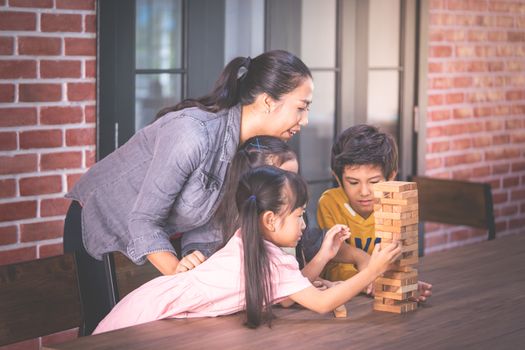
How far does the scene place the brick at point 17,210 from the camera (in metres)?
3.19

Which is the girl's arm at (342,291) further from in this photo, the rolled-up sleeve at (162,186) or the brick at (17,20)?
the brick at (17,20)

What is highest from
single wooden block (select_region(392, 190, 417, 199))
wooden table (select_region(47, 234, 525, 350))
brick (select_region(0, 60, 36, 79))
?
brick (select_region(0, 60, 36, 79))

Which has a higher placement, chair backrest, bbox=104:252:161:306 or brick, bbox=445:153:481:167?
brick, bbox=445:153:481:167

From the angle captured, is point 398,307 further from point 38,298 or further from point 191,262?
point 38,298

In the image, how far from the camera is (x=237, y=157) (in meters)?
2.57

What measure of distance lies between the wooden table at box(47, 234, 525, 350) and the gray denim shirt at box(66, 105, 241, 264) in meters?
0.43

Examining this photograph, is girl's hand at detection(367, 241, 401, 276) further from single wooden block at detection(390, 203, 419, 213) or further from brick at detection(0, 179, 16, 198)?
brick at detection(0, 179, 16, 198)

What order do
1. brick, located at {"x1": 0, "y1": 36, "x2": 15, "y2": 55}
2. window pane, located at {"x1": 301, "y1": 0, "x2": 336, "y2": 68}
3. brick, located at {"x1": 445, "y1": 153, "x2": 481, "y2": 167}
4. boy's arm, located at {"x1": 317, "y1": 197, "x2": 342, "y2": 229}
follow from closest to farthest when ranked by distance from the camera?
boy's arm, located at {"x1": 317, "y1": 197, "x2": 342, "y2": 229} → brick, located at {"x1": 0, "y1": 36, "x2": 15, "y2": 55} → window pane, located at {"x1": 301, "y1": 0, "x2": 336, "y2": 68} → brick, located at {"x1": 445, "y1": 153, "x2": 481, "y2": 167}

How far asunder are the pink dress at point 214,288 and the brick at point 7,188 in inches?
46.1

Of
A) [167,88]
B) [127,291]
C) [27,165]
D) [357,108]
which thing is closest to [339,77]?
[357,108]


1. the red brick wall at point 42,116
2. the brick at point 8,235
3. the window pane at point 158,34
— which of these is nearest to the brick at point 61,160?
the red brick wall at point 42,116

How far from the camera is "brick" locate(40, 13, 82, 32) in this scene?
3238 mm

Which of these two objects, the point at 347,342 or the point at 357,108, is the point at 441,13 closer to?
the point at 357,108

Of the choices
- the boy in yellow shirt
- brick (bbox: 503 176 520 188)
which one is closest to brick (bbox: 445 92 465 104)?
brick (bbox: 503 176 520 188)
